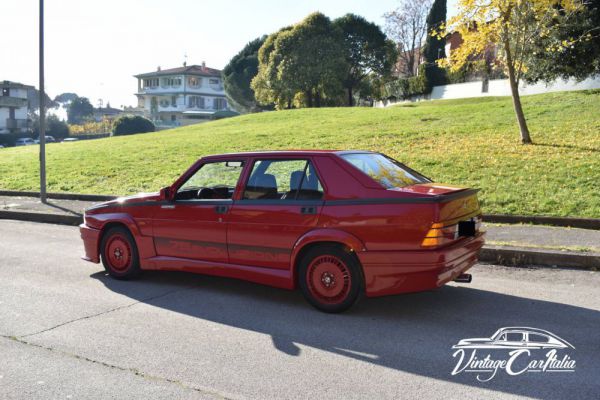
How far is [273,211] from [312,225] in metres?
0.46

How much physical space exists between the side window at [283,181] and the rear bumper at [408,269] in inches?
33.0

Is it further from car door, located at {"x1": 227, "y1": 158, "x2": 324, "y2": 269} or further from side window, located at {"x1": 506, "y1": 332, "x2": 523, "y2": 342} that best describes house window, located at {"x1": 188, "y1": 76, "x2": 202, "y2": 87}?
side window, located at {"x1": 506, "y1": 332, "x2": 523, "y2": 342}

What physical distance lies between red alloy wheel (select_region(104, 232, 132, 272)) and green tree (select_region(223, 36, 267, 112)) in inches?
2309

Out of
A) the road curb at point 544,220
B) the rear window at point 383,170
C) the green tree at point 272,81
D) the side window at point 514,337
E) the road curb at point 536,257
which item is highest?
the green tree at point 272,81

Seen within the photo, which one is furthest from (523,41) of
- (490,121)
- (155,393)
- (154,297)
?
(155,393)

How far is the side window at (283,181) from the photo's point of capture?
5.19m

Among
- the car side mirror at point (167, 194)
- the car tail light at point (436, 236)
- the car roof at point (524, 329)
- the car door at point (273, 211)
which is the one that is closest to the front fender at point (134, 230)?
the car side mirror at point (167, 194)

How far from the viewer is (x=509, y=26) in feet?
48.6

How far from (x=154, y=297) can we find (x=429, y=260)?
2905mm

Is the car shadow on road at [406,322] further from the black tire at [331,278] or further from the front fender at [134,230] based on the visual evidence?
the front fender at [134,230]

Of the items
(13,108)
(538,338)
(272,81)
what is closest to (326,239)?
(538,338)

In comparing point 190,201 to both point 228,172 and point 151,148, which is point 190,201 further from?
point 151,148

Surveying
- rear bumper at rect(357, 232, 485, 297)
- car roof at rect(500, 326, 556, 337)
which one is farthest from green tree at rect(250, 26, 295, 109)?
car roof at rect(500, 326, 556, 337)

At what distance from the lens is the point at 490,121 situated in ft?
61.8
